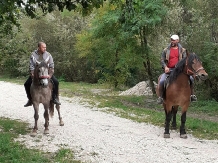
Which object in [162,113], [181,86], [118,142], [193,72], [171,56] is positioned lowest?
[162,113]

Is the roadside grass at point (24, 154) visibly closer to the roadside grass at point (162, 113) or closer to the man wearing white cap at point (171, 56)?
the man wearing white cap at point (171, 56)

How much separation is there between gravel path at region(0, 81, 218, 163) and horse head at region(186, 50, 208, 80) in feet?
6.22

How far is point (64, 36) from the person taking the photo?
37.4 m

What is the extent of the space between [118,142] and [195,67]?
3.05m

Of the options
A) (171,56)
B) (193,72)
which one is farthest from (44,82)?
(193,72)

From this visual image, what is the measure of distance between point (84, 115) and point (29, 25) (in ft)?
92.9

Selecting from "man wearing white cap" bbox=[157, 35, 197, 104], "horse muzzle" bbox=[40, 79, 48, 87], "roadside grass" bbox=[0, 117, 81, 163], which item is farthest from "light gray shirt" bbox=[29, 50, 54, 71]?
"man wearing white cap" bbox=[157, 35, 197, 104]

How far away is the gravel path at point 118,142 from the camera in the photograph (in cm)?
770

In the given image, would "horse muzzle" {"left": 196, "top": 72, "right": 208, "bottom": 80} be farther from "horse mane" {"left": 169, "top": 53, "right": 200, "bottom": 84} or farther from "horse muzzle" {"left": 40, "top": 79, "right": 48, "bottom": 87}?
"horse muzzle" {"left": 40, "top": 79, "right": 48, "bottom": 87}

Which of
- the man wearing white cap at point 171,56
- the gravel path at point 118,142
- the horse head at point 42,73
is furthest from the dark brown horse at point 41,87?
the man wearing white cap at point 171,56

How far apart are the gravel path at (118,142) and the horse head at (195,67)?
1897mm

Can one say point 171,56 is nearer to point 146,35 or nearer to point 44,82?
point 44,82

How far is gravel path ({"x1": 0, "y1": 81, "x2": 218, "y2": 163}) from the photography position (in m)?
7.70

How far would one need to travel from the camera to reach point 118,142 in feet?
29.9
